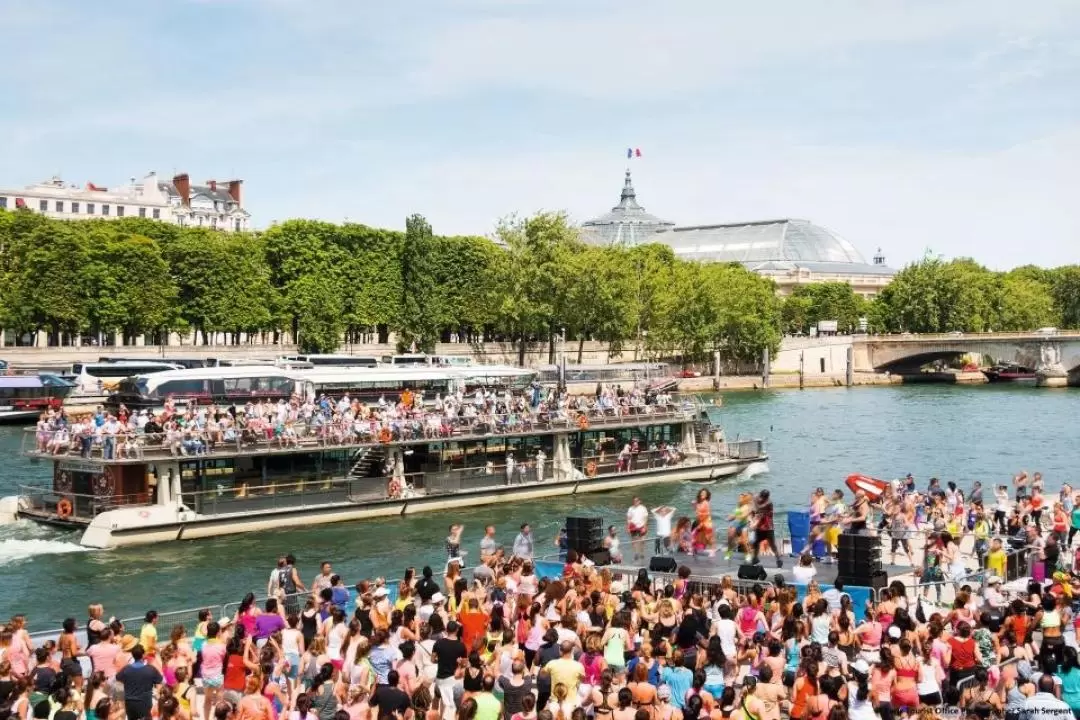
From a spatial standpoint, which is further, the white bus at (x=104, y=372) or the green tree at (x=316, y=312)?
the green tree at (x=316, y=312)

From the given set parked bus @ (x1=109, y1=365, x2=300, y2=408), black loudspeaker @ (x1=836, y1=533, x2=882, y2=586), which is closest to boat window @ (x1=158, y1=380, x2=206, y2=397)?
parked bus @ (x1=109, y1=365, x2=300, y2=408)

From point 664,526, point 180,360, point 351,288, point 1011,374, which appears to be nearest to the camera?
point 664,526

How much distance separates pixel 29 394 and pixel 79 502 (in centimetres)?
4573

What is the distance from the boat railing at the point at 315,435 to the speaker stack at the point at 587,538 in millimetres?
17409

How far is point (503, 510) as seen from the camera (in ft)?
154

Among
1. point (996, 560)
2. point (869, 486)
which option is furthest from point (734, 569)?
point (869, 486)

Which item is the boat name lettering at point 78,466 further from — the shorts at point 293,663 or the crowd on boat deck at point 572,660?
the shorts at point 293,663

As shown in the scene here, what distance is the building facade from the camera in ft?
524

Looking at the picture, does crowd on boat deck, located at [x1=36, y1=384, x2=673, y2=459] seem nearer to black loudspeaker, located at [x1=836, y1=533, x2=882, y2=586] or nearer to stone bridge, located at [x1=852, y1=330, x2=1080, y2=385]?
black loudspeaker, located at [x1=836, y1=533, x2=882, y2=586]

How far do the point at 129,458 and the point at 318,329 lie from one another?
229 feet

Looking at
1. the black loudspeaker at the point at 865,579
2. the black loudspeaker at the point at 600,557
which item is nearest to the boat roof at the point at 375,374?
the black loudspeaker at the point at 600,557

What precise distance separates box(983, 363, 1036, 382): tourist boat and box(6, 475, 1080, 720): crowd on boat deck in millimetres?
129699

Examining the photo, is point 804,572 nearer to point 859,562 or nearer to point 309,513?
point 859,562

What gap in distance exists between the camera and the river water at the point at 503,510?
34.4m
